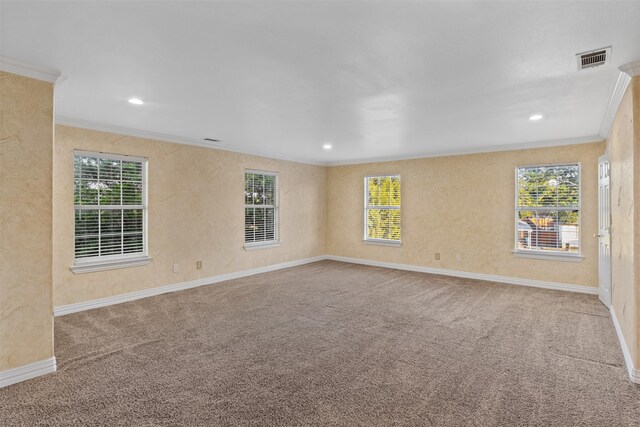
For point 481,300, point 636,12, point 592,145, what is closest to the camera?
point 636,12

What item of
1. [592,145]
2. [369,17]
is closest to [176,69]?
[369,17]

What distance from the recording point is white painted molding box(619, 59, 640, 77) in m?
2.54

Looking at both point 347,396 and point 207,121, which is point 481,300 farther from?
point 207,121

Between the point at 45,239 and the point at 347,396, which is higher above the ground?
the point at 45,239

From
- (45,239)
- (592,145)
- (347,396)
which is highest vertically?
(592,145)

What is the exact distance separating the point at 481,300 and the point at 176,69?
4657 millimetres

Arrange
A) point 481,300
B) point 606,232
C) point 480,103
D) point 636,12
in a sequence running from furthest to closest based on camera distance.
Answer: point 481,300
point 606,232
point 480,103
point 636,12

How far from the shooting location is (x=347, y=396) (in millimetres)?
2375

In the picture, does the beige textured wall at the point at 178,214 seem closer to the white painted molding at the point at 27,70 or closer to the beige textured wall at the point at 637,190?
the white painted molding at the point at 27,70

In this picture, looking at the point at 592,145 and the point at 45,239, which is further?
the point at 592,145

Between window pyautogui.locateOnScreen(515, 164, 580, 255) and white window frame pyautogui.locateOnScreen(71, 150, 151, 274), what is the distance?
595cm

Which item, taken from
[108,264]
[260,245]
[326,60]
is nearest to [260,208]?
[260,245]

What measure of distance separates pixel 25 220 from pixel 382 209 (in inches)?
241

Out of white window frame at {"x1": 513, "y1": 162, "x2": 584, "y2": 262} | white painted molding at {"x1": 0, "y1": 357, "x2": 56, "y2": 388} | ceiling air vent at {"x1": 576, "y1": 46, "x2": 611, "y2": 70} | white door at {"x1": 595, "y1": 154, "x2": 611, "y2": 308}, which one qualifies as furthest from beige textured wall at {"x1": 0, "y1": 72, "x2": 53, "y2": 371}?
white window frame at {"x1": 513, "y1": 162, "x2": 584, "y2": 262}
